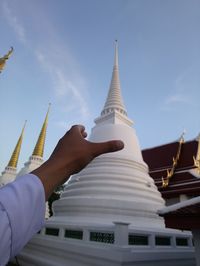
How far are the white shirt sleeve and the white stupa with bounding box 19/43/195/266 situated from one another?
16.8 ft

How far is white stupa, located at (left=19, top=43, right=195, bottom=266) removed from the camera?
19.5ft

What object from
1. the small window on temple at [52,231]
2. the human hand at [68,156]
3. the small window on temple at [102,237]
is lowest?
the human hand at [68,156]

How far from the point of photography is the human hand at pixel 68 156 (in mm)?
883

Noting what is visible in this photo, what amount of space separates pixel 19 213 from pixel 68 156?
0.34m

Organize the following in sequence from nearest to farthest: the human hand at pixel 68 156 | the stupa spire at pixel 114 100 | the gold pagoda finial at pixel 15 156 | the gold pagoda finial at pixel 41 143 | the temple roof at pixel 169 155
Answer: the human hand at pixel 68 156
the stupa spire at pixel 114 100
the temple roof at pixel 169 155
the gold pagoda finial at pixel 41 143
the gold pagoda finial at pixel 15 156

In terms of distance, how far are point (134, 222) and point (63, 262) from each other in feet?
8.35

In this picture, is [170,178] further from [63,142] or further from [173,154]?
[63,142]

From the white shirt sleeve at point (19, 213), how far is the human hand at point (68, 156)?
6 centimetres

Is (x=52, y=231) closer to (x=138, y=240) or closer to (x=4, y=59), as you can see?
(x=138, y=240)

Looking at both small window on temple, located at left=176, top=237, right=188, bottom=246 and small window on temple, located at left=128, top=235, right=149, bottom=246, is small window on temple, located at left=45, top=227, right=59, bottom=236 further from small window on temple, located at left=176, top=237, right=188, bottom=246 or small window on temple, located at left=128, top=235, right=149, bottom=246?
small window on temple, located at left=176, top=237, right=188, bottom=246

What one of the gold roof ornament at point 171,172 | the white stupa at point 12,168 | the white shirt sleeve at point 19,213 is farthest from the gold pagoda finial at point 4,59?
the white stupa at point 12,168

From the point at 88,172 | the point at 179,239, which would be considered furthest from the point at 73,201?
the point at 179,239

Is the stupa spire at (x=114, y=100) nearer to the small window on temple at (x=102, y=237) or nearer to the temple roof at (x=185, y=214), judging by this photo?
the small window on temple at (x=102, y=237)

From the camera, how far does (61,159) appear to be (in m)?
0.98
